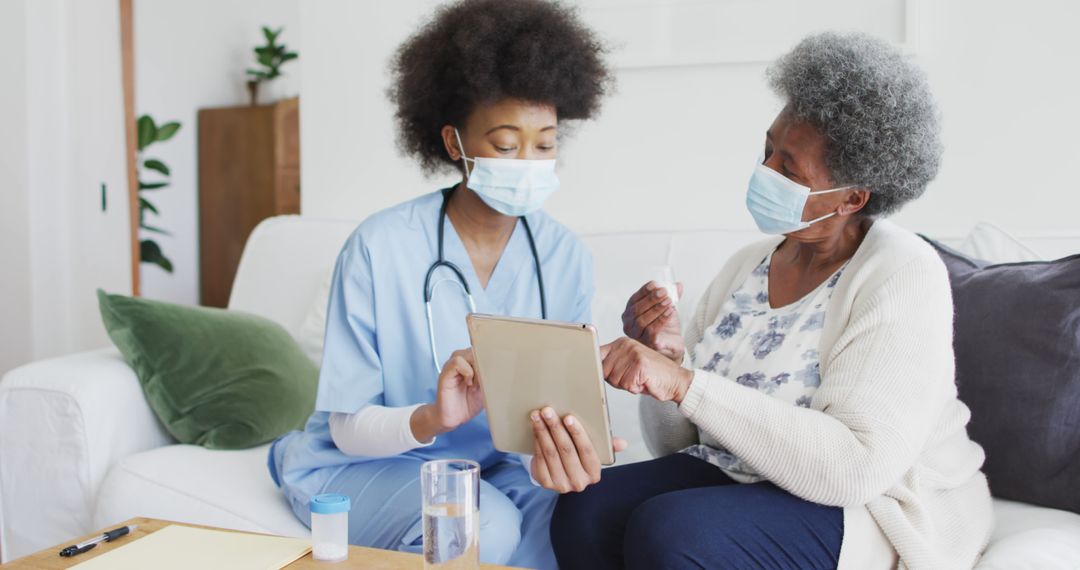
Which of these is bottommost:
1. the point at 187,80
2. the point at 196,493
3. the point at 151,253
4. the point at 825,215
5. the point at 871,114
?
the point at 196,493

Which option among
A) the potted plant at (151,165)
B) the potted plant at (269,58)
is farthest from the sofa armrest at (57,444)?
the potted plant at (269,58)

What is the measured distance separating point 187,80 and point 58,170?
6.68 ft

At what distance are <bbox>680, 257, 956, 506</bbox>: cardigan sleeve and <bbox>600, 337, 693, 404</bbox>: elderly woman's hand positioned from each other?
2 cm

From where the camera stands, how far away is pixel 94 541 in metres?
1.18

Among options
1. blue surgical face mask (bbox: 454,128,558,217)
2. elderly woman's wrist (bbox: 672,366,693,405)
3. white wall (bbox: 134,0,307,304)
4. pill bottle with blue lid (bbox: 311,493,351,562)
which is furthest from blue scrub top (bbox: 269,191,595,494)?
white wall (bbox: 134,0,307,304)

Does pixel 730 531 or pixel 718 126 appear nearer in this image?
pixel 730 531

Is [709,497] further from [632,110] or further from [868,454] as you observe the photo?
[632,110]

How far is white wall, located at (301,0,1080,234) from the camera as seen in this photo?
6.40 feet

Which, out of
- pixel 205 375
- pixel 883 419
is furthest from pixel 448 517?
pixel 205 375

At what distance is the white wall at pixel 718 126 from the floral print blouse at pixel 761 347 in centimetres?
51

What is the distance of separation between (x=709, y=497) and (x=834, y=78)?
0.58 m

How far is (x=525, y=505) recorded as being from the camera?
1.48 meters

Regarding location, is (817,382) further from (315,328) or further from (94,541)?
(315,328)

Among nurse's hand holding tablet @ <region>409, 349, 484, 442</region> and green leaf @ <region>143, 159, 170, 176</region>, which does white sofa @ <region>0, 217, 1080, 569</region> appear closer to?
nurse's hand holding tablet @ <region>409, 349, 484, 442</region>
